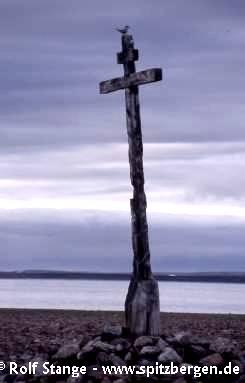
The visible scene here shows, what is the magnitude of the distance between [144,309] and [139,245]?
3.93ft

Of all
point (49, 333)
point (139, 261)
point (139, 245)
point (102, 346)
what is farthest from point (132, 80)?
point (49, 333)

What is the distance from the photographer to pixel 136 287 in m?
20.8

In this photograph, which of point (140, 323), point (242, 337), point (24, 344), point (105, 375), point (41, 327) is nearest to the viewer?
point (105, 375)

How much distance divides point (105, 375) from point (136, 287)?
230 cm

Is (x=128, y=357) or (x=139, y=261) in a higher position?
(x=139, y=261)

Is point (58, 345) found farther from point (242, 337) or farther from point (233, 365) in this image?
point (242, 337)

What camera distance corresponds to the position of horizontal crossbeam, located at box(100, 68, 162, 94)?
20.6 meters

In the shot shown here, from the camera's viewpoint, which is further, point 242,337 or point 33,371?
point 242,337

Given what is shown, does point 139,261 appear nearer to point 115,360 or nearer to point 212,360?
point 115,360

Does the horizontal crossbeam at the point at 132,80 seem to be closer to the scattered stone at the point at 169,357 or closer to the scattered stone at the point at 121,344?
the scattered stone at the point at 121,344

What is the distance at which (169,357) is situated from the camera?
63.5 ft

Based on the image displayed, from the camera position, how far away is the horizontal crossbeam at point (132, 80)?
812 inches

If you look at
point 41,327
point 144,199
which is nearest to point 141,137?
point 144,199

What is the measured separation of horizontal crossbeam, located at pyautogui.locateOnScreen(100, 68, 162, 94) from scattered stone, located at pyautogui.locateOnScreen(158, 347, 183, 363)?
197 inches
